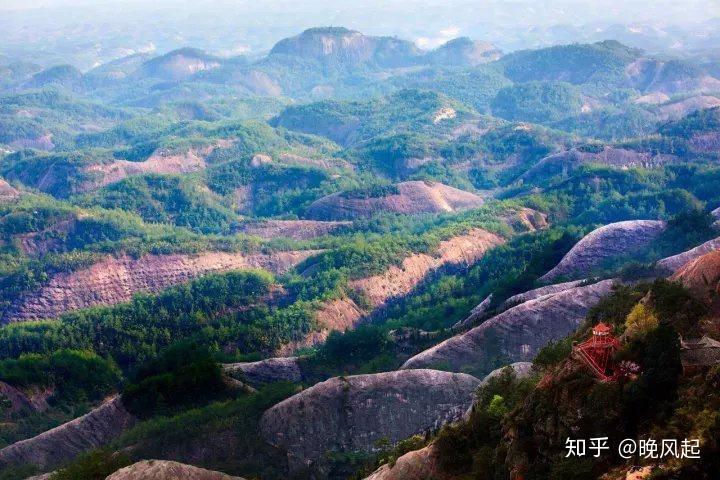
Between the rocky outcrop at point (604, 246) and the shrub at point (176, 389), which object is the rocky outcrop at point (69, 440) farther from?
the rocky outcrop at point (604, 246)

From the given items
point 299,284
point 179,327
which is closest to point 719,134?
point 299,284

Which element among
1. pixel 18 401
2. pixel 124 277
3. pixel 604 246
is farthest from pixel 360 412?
pixel 124 277

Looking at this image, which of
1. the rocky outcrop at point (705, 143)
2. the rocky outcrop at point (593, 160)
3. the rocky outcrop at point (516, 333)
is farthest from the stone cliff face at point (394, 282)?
the rocky outcrop at point (705, 143)

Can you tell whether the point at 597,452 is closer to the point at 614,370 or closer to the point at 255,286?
the point at 614,370

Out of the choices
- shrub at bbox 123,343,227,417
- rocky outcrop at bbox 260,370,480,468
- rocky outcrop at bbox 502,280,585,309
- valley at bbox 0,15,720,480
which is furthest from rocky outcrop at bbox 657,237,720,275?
shrub at bbox 123,343,227,417

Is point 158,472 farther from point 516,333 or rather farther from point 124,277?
point 124,277

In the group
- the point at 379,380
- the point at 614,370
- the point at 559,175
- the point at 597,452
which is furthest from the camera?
the point at 559,175

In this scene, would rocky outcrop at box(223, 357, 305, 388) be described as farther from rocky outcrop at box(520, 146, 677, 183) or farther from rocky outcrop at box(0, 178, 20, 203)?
rocky outcrop at box(0, 178, 20, 203)
